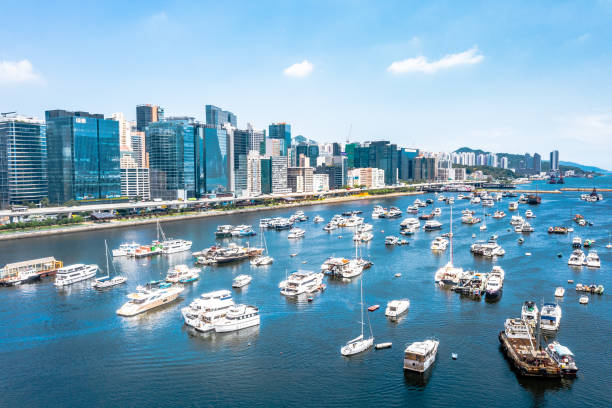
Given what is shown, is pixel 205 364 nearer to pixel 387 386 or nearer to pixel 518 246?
pixel 387 386

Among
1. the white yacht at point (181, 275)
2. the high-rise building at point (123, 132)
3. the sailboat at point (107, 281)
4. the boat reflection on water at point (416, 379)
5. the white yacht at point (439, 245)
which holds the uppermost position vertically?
the high-rise building at point (123, 132)

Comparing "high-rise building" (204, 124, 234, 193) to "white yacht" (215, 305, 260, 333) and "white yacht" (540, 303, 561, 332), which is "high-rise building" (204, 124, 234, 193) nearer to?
"white yacht" (215, 305, 260, 333)

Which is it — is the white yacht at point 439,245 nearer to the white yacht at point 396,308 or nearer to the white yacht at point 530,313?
the white yacht at point 396,308

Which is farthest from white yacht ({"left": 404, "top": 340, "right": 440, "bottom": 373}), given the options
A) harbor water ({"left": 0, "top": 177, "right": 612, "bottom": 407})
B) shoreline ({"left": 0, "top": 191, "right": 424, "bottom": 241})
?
shoreline ({"left": 0, "top": 191, "right": 424, "bottom": 241})

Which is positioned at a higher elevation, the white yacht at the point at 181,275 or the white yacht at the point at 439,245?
the white yacht at the point at 439,245

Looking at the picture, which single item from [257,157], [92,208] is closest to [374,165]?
[257,157]

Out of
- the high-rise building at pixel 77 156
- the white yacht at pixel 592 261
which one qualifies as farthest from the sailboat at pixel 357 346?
the high-rise building at pixel 77 156

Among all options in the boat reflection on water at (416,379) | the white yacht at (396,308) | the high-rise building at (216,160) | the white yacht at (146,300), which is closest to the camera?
the boat reflection on water at (416,379)
